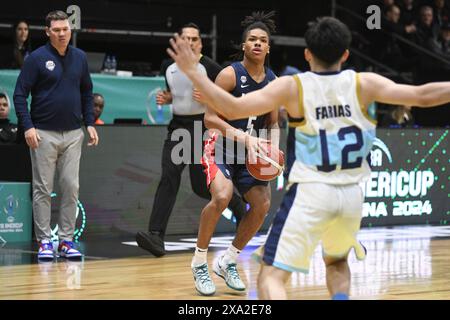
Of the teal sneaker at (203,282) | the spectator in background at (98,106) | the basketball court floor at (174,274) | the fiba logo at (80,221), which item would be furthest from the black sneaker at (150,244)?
the spectator in background at (98,106)

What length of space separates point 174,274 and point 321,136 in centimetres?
329

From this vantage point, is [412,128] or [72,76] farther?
[412,128]

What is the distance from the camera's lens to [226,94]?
4.70 m

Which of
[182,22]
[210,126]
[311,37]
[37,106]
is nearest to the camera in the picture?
[311,37]

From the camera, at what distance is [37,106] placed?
8.72 metres

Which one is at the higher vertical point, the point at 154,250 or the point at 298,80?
the point at 298,80

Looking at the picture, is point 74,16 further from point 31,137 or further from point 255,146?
point 255,146

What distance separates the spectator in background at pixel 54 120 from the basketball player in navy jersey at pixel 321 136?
4.12 metres

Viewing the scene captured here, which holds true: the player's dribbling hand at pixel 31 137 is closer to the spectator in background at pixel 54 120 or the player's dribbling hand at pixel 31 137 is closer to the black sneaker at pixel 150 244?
the spectator in background at pixel 54 120

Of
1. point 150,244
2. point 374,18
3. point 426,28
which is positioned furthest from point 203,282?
point 426,28

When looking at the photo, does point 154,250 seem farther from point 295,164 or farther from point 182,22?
point 182,22

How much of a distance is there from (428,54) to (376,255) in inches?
324

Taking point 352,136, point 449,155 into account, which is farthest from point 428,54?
point 352,136

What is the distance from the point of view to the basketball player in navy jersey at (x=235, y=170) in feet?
22.2
